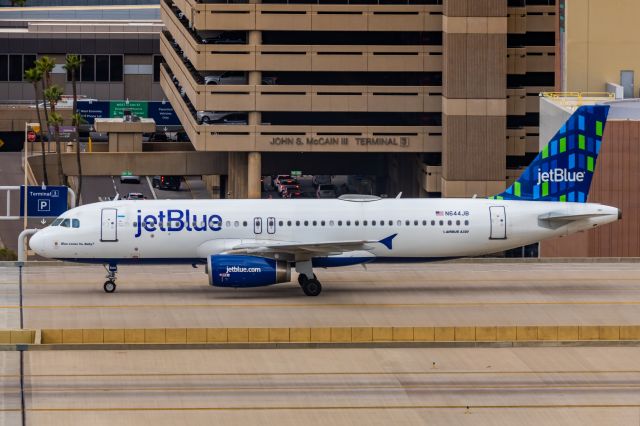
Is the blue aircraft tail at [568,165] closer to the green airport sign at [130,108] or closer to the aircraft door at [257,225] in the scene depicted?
the aircraft door at [257,225]

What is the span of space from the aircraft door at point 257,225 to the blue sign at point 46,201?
15543mm

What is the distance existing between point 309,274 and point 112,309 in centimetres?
864

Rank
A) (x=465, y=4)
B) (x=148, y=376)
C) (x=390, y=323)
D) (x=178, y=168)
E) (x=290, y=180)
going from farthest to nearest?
(x=290, y=180)
(x=178, y=168)
(x=465, y=4)
(x=390, y=323)
(x=148, y=376)

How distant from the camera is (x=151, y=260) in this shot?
66875 millimetres

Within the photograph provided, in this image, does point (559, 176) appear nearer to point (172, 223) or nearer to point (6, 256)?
point (172, 223)

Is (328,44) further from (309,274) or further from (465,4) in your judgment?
(309,274)

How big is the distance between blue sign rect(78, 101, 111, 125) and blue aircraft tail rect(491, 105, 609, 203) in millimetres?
97148

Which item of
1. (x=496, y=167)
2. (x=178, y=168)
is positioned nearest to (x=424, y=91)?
(x=496, y=167)

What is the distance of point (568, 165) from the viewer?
228ft

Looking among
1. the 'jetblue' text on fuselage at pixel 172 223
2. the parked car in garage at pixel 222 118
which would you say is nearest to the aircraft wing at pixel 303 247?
the 'jetblue' text on fuselage at pixel 172 223

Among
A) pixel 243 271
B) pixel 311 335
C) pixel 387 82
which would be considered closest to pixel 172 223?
pixel 243 271

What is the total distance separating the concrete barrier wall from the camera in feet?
185

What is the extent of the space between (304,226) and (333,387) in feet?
57.1

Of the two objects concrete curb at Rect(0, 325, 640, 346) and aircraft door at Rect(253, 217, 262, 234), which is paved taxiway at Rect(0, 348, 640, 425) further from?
aircraft door at Rect(253, 217, 262, 234)
